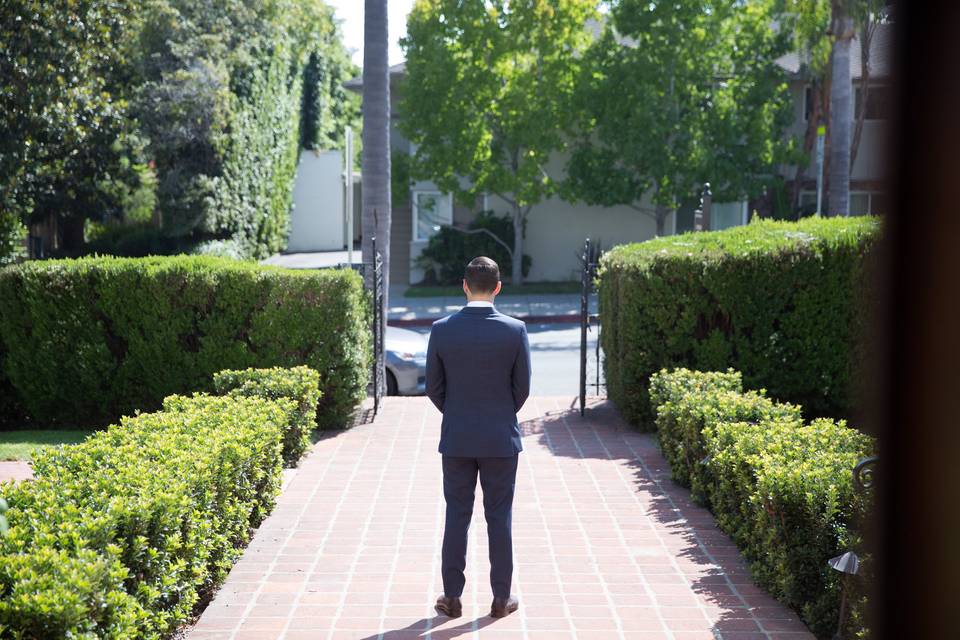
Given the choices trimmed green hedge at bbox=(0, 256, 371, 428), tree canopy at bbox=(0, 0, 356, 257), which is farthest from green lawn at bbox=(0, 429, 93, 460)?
tree canopy at bbox=(0, 0, 356, 257)

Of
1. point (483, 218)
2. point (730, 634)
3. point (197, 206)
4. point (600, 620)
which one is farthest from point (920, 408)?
point (483, 218)

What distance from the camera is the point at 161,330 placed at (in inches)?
449

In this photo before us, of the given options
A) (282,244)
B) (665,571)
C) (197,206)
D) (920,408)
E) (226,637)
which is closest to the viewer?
(920,408)

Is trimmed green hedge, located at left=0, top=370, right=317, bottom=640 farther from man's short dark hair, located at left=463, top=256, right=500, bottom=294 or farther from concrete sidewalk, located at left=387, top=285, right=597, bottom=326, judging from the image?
concrete sidewalk, located at left=387, top=285, right=597, bottom=326

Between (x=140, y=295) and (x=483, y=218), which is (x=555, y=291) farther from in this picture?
(x=140, y=295)

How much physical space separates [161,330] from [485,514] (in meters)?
6.89

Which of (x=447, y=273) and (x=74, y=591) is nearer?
(x=74, y=591)

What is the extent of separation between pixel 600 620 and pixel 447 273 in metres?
25.9

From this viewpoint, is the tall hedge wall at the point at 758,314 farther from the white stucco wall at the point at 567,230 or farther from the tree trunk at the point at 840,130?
the white stucco wall at the point at 567,230

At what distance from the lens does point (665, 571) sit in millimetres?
6285

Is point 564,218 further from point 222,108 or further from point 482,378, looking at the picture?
point 482,378

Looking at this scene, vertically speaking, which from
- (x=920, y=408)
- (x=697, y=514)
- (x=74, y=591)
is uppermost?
(x=920, y=408)

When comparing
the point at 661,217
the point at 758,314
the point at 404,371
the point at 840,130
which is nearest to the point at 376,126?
the point at 404,371

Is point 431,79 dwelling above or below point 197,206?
above
